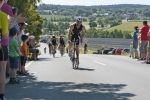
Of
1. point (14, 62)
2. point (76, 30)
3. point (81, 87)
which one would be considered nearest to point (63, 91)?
point (81, 87)

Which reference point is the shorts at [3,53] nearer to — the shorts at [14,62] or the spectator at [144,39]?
the shorts at [14,62]

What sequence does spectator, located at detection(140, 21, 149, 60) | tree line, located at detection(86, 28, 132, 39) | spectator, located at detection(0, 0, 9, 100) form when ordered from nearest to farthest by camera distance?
spectator, located at detection(0, 0, 9, 100)
spectator, located at detection(140, 21, 149, 60)
tree line, located at detection(86, 28, 132, 39)

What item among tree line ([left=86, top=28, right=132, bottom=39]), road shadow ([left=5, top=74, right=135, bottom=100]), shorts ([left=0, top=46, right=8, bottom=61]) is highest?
tree line ([left=86, top=28, right=132, bottom=39])

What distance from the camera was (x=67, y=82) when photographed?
1040 centimetres

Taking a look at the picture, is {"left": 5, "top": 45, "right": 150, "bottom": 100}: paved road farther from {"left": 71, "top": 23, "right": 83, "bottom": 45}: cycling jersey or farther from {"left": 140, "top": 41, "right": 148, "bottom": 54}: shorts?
{"left": 140, "top": 41, "right": 148, "bottom": 54}: shorts

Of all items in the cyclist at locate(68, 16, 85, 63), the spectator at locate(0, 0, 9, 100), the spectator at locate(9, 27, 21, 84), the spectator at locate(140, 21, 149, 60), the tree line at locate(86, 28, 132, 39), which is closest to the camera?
the spectator at locate(0, 0, 9, 100)

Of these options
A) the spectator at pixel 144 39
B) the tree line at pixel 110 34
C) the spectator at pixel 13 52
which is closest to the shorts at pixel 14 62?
the spectator at pixel 13 52

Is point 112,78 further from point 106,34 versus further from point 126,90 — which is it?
point 106,34

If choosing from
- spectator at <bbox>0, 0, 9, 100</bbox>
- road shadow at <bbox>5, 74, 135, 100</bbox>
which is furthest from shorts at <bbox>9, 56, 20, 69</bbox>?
spectator at <bbox>0, 0, 9, 100</bbox>

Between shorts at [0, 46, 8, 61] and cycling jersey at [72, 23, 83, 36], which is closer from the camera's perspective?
shorts at [0, 46, 8, 61]

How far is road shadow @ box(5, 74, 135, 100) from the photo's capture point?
796 centimetres

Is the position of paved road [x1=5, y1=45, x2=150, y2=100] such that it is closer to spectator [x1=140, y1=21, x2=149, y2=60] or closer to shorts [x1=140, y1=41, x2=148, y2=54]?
spectator [x1=140, y1=21, x2=149, y2=60]

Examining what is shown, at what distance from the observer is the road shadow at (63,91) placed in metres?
7.96

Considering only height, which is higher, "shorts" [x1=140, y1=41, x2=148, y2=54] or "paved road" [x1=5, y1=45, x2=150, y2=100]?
"shorts" [x1=140, y1=41, x2=148, y2=54]
